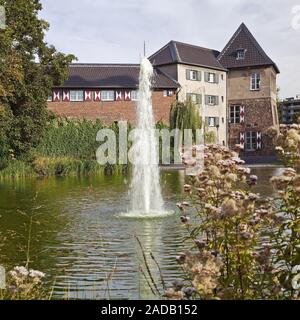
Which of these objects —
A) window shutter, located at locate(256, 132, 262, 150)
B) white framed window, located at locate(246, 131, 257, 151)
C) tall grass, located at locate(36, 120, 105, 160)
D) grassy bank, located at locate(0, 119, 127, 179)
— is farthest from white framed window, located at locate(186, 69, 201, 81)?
tall grass, located at locate(36, 120, 105, 160)

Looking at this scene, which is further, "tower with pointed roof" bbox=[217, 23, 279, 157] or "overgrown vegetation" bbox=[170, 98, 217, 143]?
"tower with pointed roof" bbox=[217, 23, 279, 157]

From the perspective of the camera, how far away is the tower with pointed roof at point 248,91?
50562 mm

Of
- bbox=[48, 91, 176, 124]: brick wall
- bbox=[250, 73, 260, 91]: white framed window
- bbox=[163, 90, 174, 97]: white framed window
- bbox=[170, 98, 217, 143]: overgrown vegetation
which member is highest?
bbox=[250, 73, 260, 91]: white framed window

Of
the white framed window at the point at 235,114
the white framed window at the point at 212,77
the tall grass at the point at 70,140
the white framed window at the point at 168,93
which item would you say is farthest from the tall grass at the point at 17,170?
the white framed window at the point at 235,114

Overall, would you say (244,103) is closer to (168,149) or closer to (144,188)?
(168,149)

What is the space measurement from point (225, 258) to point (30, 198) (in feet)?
51.0

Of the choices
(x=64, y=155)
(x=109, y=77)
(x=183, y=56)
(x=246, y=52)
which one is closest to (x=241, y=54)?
(x=246, y=52)

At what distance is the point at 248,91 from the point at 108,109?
13793 millimetres

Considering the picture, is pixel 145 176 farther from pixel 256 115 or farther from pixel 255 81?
pixel 255 81

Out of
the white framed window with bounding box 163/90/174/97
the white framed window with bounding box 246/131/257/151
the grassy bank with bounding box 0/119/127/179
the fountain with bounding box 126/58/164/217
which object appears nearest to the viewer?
the fountain with bounding box 126/58/164/217

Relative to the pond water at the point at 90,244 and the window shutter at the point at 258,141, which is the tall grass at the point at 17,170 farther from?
the window shutter at the point at 258,141

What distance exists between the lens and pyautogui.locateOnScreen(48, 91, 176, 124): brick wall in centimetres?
4569

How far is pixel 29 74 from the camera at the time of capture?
30.7m

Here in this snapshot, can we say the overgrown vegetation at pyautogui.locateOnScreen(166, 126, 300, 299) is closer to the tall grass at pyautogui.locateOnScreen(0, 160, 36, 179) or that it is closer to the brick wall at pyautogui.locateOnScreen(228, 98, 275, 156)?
the tall grass at pyautogui.locateOnScreen(0, 160, 36, 179)
